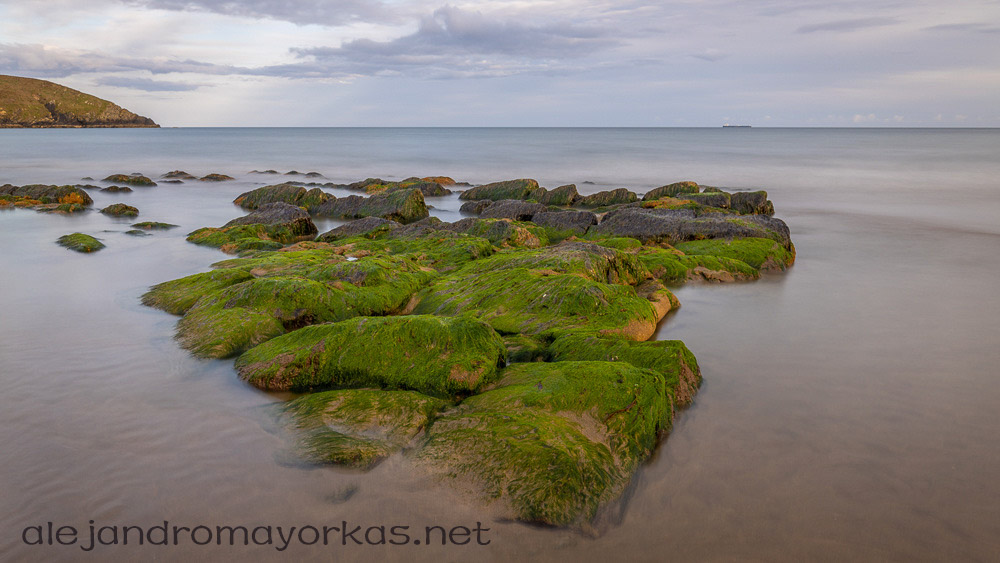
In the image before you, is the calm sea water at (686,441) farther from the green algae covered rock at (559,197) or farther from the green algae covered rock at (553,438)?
the green algae covered rock at (559,197)

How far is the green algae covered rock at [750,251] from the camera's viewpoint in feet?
40.6

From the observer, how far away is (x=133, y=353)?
727cm

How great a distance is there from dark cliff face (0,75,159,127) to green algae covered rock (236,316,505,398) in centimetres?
17861

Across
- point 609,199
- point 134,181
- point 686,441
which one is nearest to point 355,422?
point 686,441

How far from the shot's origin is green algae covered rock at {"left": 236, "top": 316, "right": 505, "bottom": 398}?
594cm

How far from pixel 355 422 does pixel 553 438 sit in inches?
71.9

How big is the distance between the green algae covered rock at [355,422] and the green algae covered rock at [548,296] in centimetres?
231

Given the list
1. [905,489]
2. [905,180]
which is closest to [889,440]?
[905,489]

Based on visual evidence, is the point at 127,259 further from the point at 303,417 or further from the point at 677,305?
the point at 677,305

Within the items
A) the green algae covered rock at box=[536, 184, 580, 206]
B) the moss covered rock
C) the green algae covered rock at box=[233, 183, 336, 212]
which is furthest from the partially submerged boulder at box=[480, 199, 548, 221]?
the moss covered rock

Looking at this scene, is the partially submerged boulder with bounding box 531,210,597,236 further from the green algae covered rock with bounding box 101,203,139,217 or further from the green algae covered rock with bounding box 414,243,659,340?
the green algae covered rock with bounding box 101,203,139,217

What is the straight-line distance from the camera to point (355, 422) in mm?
5328

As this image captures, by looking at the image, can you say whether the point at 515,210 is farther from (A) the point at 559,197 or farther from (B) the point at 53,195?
(B) the point at 53,195

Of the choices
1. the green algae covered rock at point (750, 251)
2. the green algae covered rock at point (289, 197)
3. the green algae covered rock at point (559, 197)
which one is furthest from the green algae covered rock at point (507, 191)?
the green algae covered rock at point (750, 251)
